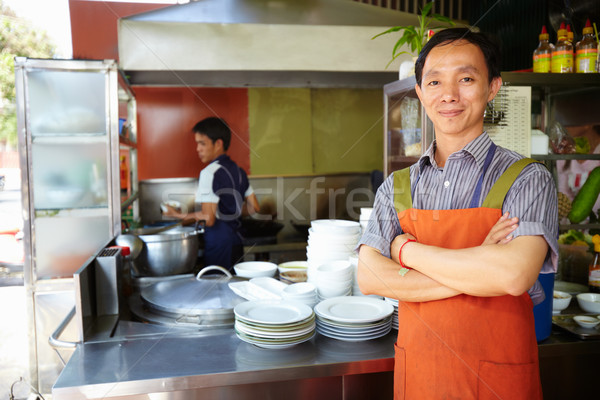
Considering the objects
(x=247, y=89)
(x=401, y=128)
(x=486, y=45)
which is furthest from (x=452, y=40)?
(x=247, y=89)

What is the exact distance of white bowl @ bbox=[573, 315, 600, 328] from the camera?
1.77m

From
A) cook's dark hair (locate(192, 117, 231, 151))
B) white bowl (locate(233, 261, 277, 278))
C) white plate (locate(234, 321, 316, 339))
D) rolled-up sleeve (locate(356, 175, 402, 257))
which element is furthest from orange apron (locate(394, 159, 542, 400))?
cook's dark hair (locate(192, 117, 231, 151))

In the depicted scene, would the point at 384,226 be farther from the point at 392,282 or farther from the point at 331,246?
the point at 331,246

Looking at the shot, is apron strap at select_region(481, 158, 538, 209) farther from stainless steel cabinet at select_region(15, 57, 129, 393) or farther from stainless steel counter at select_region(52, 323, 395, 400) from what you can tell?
stainless steel cabinet at select_region(15, 57, 129, 393)

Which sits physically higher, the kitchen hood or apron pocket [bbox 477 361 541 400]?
the kitchen hood

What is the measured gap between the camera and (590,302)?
199cm

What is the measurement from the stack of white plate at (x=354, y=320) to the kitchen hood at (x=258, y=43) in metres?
2.55

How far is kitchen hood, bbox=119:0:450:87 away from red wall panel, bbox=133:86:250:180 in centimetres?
118

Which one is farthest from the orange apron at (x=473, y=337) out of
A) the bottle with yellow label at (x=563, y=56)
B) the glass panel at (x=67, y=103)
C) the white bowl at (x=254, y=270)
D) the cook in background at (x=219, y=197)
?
the cook in background at (x=219, y=197)

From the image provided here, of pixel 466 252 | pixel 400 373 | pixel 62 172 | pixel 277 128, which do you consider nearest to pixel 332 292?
pixel 400 373

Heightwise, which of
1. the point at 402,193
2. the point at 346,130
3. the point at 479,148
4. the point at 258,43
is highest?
the point at 258,43

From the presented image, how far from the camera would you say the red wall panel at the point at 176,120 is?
502cm

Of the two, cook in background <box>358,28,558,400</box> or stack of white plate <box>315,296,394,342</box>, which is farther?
stack of white plate <box>315,296,394,342</box>

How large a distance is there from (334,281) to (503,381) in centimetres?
78
